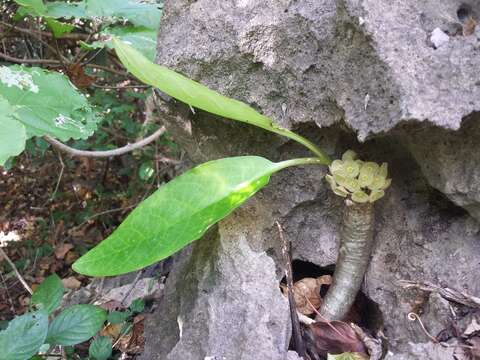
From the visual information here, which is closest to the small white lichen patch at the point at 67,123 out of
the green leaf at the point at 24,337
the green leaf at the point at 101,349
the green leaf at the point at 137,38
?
the green leaf at the point at 137,38

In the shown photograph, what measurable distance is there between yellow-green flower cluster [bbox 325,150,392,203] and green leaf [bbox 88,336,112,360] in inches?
31.2

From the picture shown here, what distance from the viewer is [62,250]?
2312 millimetres

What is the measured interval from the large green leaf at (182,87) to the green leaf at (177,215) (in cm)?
9

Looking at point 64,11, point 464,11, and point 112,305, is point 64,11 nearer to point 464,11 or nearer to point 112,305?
point 112,305

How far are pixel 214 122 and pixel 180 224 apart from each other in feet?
1.08

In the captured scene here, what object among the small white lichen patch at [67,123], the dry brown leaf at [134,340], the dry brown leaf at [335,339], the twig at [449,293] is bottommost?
the dry brown leaf at [134,340]

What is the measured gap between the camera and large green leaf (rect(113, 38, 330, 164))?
0.88 m

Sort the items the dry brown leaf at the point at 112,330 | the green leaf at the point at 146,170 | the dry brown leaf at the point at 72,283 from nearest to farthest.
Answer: the dry brown leaf at the point at 112,330 < the dry brown leaf at the point at 72,283 < the green leaf at the point at 146,170

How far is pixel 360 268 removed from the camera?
41.7 inches

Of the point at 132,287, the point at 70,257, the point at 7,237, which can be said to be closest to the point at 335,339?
the point at 132,287

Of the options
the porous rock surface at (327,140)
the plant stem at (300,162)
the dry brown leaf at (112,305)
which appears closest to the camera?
the porous rock surface at (327,140)

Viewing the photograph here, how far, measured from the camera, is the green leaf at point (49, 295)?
1.37 metres

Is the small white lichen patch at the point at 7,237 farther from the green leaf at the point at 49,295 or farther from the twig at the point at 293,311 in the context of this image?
the twig at the point at 293,311

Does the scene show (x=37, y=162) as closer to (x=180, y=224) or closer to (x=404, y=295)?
(x=180, y=224)
